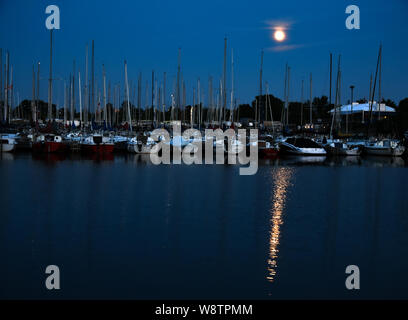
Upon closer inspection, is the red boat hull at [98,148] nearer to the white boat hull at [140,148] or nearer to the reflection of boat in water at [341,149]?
the white boat hull at [140,148]

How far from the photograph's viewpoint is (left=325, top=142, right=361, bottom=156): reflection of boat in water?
160ft

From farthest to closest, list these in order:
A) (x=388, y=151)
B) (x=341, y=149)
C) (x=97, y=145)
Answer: (x=341, y=149)
(x=388, y=151)
(x=97, y=145)

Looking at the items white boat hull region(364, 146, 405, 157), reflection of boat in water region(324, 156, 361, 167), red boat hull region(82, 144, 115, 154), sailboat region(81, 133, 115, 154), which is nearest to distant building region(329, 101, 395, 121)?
white boat hull region(364, 146, 405, 157)

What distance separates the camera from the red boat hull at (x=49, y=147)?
4341 centimetres

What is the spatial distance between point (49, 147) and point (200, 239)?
33.8 metres

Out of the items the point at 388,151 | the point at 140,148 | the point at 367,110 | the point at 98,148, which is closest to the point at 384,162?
the point at 388,151

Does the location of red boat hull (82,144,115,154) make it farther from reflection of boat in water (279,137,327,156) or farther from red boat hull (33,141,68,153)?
reflection of boat in water (279,137,327,156)

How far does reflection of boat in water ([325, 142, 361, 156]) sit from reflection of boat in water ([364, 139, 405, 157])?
5.64 ft

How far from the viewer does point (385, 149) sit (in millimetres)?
48719

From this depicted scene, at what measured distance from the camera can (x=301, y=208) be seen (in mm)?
17203

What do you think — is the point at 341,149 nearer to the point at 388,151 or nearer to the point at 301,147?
the point at 388,151

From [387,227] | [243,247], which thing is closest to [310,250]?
[243,247]

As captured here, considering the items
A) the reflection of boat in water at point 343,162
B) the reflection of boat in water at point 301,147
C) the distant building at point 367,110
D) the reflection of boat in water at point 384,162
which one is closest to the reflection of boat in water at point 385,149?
the reflection of boat in water at point 384,162
